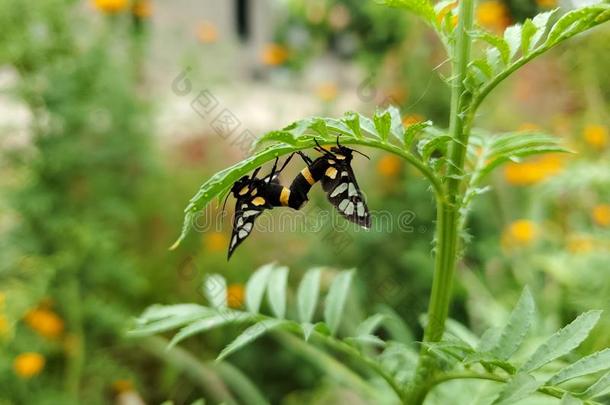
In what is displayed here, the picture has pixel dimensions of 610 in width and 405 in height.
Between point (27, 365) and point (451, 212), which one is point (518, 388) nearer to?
point (451, 212)

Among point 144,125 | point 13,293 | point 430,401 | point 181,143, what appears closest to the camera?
point 430,401

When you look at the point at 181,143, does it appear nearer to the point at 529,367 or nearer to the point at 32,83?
the point at 32,83

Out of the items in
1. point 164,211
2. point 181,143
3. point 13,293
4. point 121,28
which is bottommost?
point 13,293

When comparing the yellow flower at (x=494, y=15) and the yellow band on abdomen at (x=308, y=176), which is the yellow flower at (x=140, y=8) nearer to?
the yellow flower at (x=494, y=15)

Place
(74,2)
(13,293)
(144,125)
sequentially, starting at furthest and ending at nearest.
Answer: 1. (144,125)
2. (74,2)
3. (13,293)

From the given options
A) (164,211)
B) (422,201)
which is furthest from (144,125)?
(422,201)

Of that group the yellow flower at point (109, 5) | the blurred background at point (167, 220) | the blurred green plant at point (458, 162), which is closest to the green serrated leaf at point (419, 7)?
the blurred green plant at point (458, 162)
